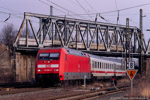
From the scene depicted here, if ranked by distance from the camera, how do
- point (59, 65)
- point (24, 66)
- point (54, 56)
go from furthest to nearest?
point (24, 66)
point (54, 56)
point (59, 65)

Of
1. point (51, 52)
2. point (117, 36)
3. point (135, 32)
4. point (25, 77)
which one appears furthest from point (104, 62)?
point (135, 32)

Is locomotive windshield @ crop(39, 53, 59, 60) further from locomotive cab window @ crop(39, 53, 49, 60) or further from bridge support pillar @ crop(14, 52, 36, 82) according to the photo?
bridge support pillar @ crop(14, 52, 36, 82)

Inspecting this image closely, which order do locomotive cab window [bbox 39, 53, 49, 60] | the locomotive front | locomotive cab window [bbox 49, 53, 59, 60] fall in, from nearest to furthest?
the locomotive front, locomotive cab window [bbox 49, 53, 59, 60], locomotive cab window [bbox 39, 53, 49, 60]

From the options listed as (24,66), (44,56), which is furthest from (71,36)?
(44,56)

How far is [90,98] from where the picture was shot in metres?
17.6

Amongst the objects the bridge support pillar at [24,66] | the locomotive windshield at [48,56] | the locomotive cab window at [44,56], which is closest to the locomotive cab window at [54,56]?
the locomotive windshield at [48,56]

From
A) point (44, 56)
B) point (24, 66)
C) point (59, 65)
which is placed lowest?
point (24, 66)

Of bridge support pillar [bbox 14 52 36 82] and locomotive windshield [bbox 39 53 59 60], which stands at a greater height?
locomotive windshield [bbox 39 53 59 60]

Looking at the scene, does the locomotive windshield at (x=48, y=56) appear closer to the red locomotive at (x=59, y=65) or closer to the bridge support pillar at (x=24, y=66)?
the red locomotive at (x=59, y=65)

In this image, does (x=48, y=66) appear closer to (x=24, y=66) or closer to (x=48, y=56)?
(x=48, y=56)

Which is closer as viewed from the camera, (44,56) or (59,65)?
(59,65)

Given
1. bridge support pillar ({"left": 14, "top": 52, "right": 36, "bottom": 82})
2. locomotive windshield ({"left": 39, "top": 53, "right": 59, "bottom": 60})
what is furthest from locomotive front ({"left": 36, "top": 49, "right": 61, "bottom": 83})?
bridge support pillar ({"left": 14, "top": 52, "right": 36, "bottom": 82})

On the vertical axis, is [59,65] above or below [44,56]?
below

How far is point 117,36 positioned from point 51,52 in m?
35.2
